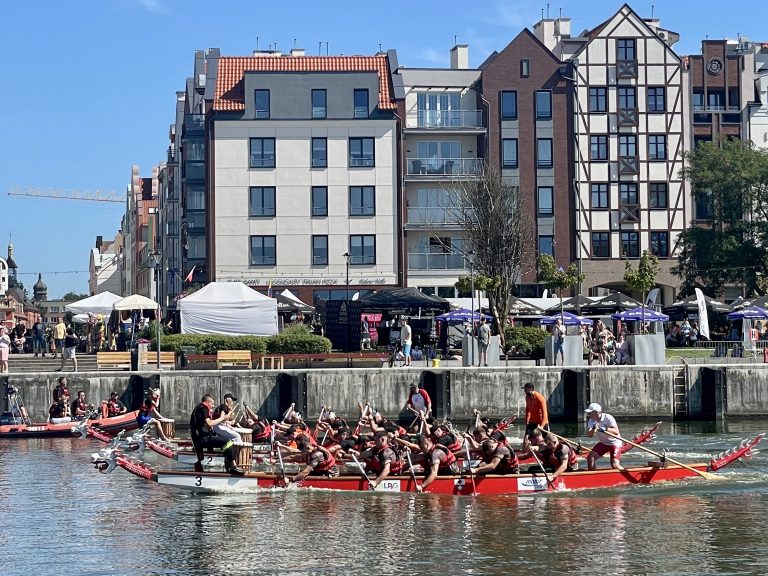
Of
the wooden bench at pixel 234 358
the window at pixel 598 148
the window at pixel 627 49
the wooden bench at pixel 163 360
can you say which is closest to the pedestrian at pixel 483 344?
the wooden bench at pixel 234 358

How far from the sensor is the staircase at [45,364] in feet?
156

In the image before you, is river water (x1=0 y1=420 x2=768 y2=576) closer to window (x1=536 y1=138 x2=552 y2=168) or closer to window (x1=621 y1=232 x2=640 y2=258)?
window (x1=621 y1=232 x2=640 y2=258)

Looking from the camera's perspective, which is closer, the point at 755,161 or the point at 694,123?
the point at 755,161

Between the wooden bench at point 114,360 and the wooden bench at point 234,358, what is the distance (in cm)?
338

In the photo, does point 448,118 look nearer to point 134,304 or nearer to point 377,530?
point 134,304

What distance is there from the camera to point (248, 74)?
229 ft

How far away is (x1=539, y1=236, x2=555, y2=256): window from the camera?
2881 inches

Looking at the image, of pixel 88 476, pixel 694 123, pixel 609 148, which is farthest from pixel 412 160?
pixel 88 476

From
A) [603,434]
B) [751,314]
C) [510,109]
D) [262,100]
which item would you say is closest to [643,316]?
[751,314]

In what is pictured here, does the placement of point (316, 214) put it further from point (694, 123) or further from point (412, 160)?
point (694, 123)

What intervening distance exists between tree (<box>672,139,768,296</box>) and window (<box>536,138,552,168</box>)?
8.09 metres

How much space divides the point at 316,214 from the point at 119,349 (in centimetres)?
1984

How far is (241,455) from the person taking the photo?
27531 millimetres

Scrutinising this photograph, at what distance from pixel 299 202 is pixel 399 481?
A: 147 ft
